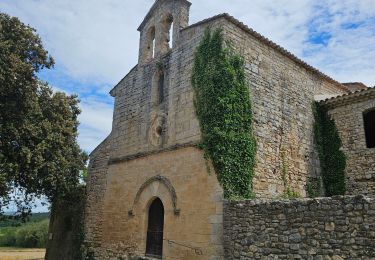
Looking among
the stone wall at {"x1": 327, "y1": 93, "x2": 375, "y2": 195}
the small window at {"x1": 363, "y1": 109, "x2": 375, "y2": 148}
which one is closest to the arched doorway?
the stone wall at {"x1": 327, "y1": 93, "x2": 375, "y2": 195}

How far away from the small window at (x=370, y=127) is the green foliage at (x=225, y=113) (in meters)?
5.41

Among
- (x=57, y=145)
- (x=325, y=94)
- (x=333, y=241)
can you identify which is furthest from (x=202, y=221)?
(x=325, y=94)

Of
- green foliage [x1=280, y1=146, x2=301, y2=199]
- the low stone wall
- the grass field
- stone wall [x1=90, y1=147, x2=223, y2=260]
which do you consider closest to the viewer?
the low stone wall

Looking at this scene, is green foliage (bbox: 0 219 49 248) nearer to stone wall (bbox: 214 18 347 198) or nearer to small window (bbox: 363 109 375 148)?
stone wall (bbox: 214 18 347 198)

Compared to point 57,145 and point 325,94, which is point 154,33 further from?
point 325,94

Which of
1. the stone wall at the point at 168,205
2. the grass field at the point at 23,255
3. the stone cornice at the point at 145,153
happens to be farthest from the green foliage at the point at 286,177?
the grass field at the point at 23,255

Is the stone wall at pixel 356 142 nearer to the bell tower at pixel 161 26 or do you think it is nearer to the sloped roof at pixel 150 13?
the bell tower at pixel 161 26

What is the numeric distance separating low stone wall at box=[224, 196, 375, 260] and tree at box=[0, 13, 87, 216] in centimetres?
742

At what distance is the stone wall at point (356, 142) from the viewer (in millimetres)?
10805

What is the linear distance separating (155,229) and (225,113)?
4394mm

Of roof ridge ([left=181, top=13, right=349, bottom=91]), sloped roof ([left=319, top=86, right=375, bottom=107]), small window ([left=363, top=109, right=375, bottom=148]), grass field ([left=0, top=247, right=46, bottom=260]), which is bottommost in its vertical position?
grass field ([left=0, top=247, right=46, bottom=260])

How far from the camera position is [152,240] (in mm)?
10602

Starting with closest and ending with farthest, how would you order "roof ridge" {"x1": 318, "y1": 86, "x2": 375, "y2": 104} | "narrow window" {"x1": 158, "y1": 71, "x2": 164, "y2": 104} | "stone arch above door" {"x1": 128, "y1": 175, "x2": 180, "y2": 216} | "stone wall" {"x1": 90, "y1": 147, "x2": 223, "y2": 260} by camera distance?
"stone wall" {"x1": 90, "y1": 147, "x2": 223, "y2": 260} < "stone arch above door" {"x1": 128, "y1": 175, "x2": 180, "y2": 216} < "roof ridge" {"x1": 318, "y1": 86, "x2": 375, "y2": 104} < "narrow window" {"x1": 158, "y1": 71, "x2": 164, "y2": 104}

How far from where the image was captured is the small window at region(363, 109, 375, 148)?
12.2m
